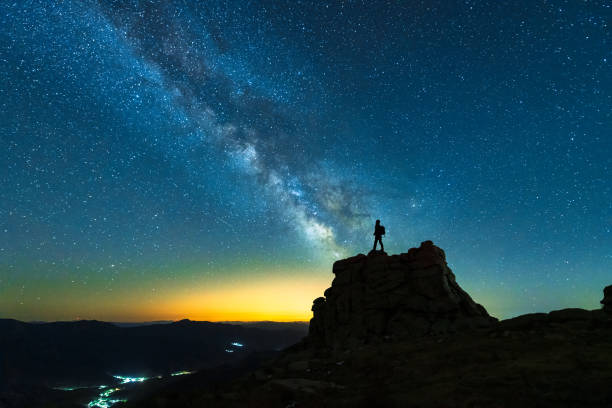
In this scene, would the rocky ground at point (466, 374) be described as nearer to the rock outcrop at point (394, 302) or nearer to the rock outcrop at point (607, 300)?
the rock outcrop at point (607, 300)

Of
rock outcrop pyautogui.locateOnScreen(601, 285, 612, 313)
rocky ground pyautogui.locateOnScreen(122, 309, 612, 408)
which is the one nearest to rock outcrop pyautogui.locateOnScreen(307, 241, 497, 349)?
rock outcrop pyautogui.locateOnScreen(601, 285, 612, 313)

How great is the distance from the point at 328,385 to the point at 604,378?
8847 mm

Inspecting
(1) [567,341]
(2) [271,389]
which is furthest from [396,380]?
(1) [567,341]

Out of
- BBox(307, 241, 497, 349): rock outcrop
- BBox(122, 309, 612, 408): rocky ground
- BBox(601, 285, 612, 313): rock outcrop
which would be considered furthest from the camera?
BBox(307, 241, 497, 349): rock outcrop

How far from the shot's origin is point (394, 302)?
29766 mm

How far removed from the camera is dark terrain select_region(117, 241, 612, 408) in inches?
372

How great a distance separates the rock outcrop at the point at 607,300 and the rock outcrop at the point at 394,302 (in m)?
6.60

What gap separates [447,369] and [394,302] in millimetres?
17022

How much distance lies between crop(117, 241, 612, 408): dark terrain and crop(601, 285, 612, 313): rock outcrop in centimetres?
9

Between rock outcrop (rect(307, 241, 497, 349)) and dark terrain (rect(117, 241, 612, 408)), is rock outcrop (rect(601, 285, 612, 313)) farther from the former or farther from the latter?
rock outcrop (rect(307, 241, 497, 349))

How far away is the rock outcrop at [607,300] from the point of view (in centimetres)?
Result: 1873

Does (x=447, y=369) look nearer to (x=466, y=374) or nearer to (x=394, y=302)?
(x=466, y=374)

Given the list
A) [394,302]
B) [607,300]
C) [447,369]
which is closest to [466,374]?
[447,369]

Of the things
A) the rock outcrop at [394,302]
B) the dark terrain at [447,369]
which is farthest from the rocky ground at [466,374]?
the rock outcrop at [394,302]
